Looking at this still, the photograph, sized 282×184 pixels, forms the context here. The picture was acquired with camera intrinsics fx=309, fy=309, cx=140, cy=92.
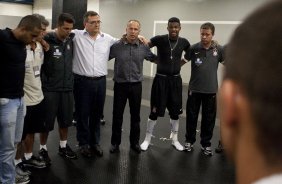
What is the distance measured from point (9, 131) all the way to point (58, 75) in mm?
924

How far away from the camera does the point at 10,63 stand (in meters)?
2.32

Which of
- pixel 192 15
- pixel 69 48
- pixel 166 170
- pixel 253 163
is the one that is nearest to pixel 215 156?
pixel 166 170

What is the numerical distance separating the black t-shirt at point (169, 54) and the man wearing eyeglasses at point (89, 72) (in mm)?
644

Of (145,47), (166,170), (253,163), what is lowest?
(166,170)

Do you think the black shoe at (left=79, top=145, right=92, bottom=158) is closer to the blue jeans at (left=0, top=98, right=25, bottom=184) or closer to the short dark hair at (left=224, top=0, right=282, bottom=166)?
the blue jeans at (left=0, top=98, right=25, bottom=184)

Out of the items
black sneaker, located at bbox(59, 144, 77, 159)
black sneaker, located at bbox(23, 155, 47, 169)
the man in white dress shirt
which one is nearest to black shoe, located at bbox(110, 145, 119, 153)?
black sneaker, located at bbox(59, 144, 77, 159)

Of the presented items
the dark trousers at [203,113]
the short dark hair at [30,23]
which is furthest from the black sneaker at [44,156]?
the dark trousers at [203,113]

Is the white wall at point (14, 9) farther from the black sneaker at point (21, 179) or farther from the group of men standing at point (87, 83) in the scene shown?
the black sneaker at point (21, 179)

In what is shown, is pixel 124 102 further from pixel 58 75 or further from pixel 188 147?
pixel 188 147

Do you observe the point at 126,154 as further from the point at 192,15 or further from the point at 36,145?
the point at 192,15

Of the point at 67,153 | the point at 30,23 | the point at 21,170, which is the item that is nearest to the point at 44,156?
the point at 67,153

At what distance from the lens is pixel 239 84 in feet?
1.53

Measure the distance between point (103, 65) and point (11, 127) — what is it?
1.38 m

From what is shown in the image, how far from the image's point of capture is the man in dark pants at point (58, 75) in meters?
3.08
